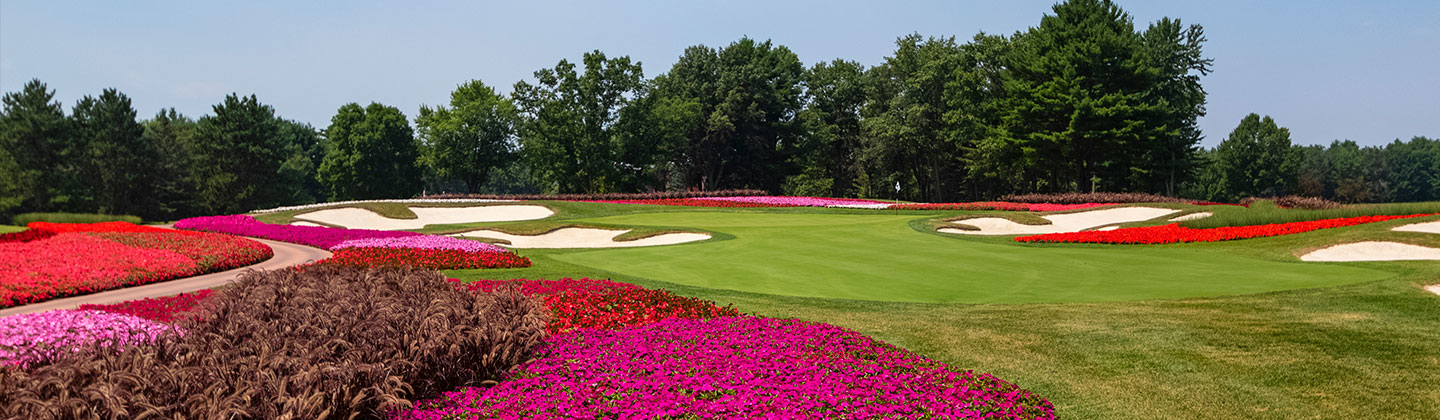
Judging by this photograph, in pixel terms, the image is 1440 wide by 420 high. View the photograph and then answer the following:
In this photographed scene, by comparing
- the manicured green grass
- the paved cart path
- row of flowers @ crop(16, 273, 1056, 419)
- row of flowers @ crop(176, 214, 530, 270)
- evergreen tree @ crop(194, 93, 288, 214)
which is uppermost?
evergreen tree @ crop(194, 93, 288, 214)

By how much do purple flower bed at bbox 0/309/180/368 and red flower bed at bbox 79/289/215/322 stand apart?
1.50ft

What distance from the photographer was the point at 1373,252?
717 inches

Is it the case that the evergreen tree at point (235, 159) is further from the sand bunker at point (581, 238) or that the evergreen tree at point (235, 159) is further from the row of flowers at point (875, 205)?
the sand bunker at point (581, 238)

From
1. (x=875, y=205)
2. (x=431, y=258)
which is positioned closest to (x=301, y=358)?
(x=431, y=258)

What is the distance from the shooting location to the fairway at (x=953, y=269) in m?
13.5

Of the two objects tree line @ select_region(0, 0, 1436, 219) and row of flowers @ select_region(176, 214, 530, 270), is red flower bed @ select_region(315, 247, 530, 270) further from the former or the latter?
tree line @ select_region(0, 0, 1436, 219)

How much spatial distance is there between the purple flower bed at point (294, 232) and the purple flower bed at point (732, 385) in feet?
54.9

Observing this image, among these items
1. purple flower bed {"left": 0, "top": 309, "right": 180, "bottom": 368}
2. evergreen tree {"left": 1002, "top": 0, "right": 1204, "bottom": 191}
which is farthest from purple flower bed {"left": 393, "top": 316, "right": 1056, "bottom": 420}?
evergreen tree {"left": 1002, "top": 0, "right": 1204, "bottom": 191}

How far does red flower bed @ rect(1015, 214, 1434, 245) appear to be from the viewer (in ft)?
72.3

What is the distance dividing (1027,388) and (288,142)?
4310 inches

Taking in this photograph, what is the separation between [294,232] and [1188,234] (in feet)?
87.6

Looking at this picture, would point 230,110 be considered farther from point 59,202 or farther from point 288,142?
point 288,142

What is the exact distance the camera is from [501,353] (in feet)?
22.9

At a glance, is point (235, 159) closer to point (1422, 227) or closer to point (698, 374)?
point (698, 374)
